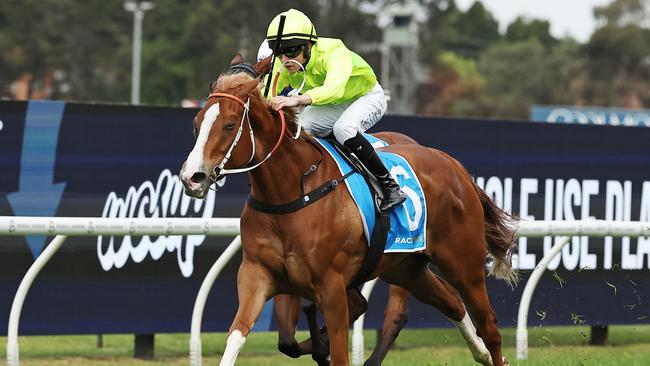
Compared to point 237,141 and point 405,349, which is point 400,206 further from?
point 405,349

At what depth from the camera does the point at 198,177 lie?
4574 mm

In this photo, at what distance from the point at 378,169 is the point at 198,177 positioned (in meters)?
1.13

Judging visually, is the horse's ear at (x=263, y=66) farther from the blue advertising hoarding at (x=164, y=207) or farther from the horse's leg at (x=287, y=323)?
the blue advertising hoarding at (x=164, y=207)

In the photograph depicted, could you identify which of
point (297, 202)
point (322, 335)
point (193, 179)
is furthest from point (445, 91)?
point (193, 179)

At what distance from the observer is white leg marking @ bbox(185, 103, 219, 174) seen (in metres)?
4.57

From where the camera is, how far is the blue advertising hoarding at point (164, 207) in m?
7.09

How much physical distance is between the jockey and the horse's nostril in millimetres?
559

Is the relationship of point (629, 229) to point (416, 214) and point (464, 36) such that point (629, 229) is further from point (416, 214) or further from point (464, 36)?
point (464, 36)

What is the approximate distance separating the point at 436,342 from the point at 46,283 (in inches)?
116

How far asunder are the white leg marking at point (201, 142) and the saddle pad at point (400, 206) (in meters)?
0.81

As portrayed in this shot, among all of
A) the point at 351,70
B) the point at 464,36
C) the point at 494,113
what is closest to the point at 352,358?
the point at 351,70

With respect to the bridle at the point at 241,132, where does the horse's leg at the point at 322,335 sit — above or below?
below

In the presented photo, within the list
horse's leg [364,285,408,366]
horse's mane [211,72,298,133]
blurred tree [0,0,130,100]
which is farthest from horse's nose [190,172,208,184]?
blurred tree [0,0,130,100]

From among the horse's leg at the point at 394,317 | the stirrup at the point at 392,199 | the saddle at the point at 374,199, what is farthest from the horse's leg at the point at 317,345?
the stirrup at the point at 392,199
